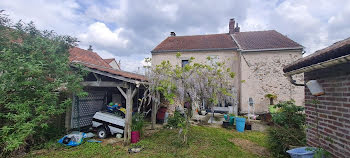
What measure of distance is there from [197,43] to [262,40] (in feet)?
15.3

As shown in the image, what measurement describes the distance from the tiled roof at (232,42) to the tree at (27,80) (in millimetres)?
8129

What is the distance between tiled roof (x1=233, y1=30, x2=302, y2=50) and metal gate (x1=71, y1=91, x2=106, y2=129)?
9350mm

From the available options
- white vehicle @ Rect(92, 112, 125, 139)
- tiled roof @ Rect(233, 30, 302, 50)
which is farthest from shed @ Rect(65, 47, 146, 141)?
tiled roof @ Rect(233, 30, 302, 50)

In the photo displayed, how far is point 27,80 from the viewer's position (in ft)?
11.6

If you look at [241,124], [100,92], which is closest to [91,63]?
[100,92]

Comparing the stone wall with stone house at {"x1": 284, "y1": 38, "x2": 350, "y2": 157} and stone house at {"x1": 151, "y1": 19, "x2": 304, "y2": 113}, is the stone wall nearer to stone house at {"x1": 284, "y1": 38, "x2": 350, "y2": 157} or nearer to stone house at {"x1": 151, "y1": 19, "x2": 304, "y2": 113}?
stone house at {"x1": 151, "y1": 19, "x2": 304, "y2": 113}

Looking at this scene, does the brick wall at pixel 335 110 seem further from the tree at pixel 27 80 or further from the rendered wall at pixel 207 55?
the rendered wall at pixel 207 55

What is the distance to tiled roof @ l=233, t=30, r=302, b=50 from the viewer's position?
32.3 ft

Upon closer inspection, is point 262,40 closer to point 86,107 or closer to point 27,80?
point 86,107

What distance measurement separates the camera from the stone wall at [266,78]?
30.7ft

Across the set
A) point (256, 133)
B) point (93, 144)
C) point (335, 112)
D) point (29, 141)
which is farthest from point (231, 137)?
point (29, 141)

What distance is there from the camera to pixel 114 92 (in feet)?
26.1

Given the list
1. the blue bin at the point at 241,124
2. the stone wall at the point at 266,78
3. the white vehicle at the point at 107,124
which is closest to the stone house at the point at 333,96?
the blue bin at the point at 241,124

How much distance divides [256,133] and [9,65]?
8.03 m
